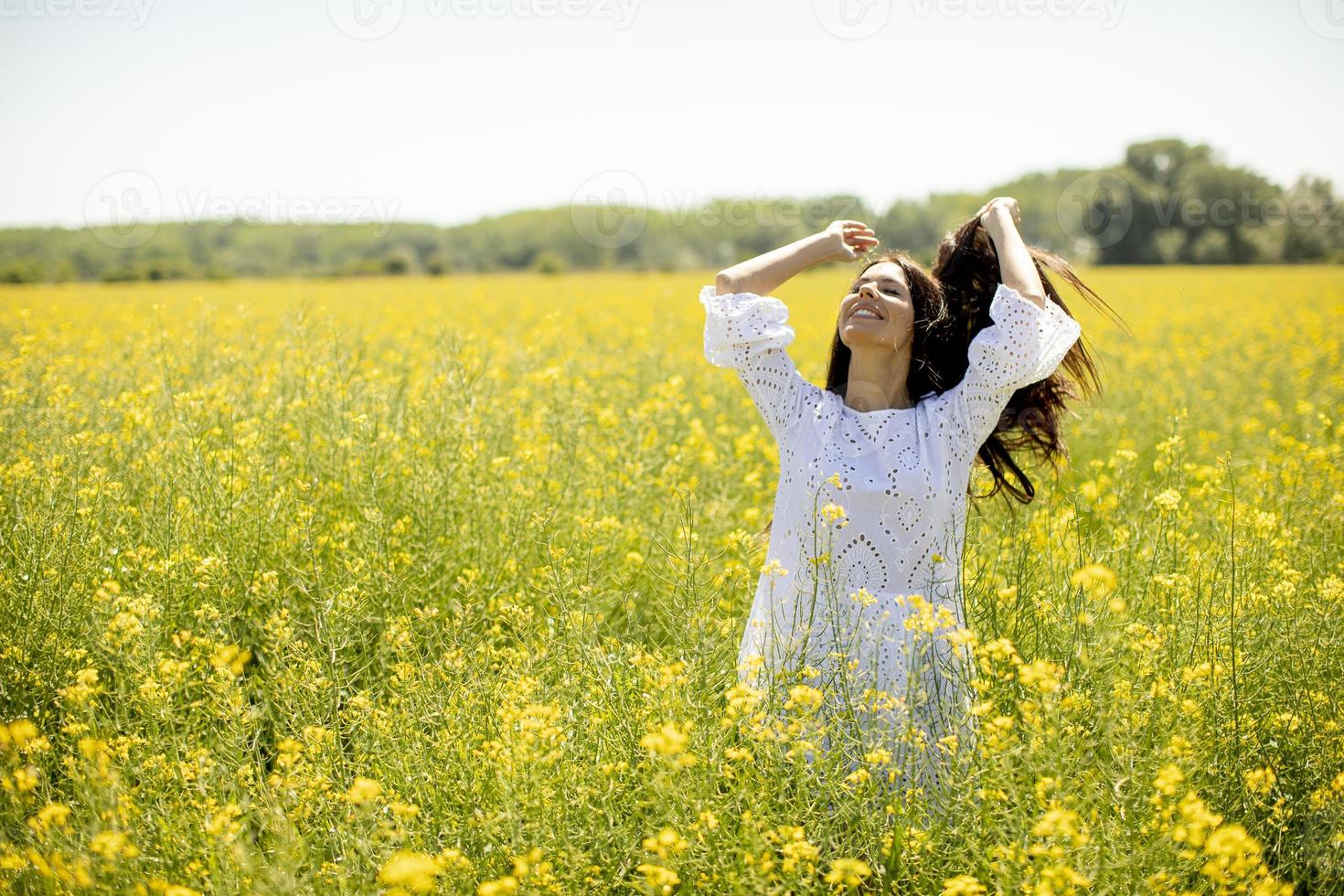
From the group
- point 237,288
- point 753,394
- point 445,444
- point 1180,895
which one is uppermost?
point 237,288

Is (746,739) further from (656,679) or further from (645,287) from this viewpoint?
(645,287)

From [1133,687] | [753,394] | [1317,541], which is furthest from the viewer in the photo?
[1317,541]

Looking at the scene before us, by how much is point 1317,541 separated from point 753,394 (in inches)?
87.3

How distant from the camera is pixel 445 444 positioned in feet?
12.5

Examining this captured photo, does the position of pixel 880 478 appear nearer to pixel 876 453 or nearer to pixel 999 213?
A: pixel 876 453

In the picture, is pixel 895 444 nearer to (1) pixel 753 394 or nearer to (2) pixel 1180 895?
(1) pixel 753 394

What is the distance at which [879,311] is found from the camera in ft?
8.32

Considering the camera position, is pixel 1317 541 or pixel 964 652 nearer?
pixel 964 652

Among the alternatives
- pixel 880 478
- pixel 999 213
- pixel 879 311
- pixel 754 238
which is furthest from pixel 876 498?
pixel 754 238

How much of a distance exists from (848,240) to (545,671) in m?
1.46

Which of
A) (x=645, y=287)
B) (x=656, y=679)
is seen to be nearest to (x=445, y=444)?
(x=656, y=679)

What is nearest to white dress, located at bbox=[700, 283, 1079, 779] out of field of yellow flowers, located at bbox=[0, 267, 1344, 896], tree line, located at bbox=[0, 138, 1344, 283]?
field of yellow flowers, located at bbox=[0, 267, 1344, 896]

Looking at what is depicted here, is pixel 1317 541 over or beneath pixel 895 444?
beneath

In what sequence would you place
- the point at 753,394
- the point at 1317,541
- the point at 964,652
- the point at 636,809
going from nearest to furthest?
the point at 636,809
the point at 964,652
the point at 753,394
the point at 1317,541
